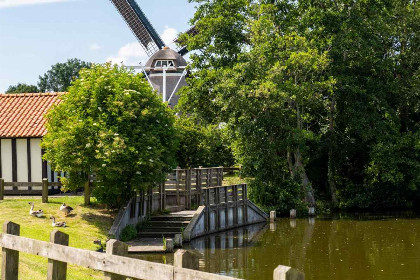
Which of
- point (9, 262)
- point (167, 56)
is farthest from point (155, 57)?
point (9, 262)

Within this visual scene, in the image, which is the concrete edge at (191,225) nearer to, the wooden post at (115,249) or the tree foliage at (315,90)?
the tree foliage at (315,90)

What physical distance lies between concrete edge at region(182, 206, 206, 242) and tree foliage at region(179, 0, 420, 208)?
9.61 metres

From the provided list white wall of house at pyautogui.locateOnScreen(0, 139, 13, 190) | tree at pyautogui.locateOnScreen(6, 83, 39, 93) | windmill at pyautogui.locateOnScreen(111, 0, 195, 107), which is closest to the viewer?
white wall of house at pyautogui.locateOnScreen(0, 139, 13, 190)

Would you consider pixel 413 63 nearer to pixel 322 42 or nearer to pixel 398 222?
pixel 322 42

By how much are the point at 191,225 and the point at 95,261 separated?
69.4 feet

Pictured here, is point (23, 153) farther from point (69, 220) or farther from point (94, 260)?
point (94, 260)

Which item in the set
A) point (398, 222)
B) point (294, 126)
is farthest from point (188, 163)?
point (398, 222)

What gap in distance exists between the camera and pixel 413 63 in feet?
142

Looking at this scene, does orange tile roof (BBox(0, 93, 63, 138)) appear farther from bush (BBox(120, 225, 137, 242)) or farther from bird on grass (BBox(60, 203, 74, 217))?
bush (BBox(120, 225, 137, 242))

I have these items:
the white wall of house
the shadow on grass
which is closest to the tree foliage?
the white wall of house

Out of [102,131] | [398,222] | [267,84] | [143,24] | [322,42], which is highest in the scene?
[143,24]

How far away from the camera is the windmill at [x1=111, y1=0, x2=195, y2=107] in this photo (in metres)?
69.2

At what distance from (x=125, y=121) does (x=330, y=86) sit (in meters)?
17.4

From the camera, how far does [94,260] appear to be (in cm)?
830
